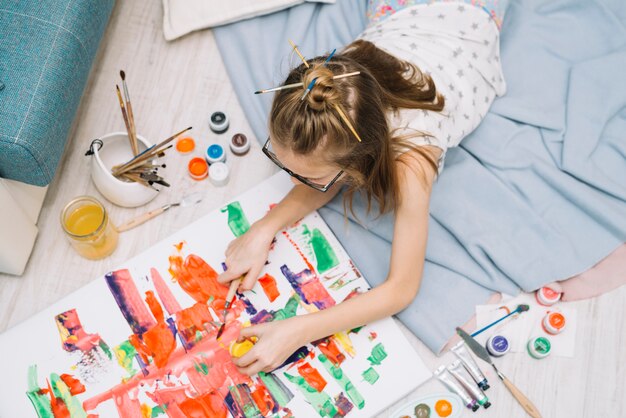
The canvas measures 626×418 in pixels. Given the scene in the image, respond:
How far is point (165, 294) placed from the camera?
1185 mm

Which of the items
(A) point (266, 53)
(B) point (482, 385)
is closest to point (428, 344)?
(B) point (482, 385)

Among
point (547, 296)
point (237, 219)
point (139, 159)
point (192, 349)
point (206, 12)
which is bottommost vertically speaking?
point (547, 296)

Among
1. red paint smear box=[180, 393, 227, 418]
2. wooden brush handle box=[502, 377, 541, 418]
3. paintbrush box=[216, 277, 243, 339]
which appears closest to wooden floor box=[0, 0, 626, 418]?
wooden brush handle box=[502, 377, 541, 418]

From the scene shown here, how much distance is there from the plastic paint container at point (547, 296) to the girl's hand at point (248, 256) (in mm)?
619

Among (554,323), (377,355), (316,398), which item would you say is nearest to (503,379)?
(554,323)

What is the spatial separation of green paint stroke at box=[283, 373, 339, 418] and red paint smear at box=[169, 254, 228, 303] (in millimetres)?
226

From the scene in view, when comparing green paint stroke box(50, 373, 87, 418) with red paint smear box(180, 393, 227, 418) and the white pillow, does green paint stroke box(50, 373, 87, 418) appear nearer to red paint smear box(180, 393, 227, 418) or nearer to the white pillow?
red paint smear box(180, 393, 227, 418)

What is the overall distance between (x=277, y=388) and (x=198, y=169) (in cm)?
53

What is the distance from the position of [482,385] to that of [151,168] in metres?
0.84

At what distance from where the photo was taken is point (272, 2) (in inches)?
58.2

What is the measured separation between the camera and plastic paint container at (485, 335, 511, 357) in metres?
1.22

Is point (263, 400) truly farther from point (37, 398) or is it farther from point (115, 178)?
point (115, 178)

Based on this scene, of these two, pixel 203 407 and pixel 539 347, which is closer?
pixel 203 407

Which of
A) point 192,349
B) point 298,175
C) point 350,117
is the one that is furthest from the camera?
point 192,349
